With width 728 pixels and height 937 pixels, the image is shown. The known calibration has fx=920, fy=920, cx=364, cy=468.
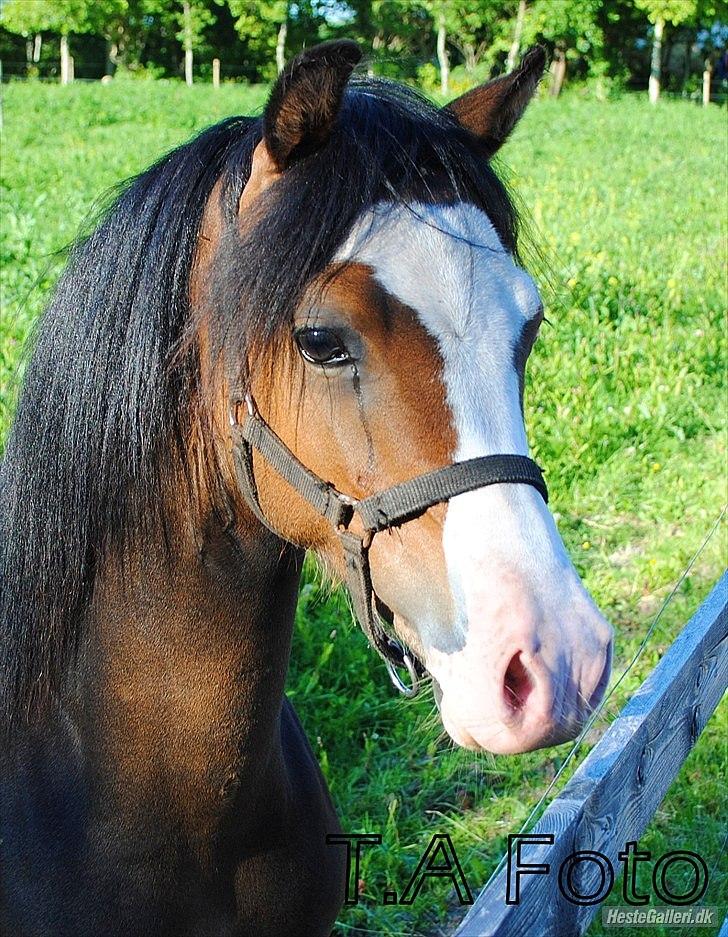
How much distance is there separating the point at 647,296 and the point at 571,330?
1.43 metres

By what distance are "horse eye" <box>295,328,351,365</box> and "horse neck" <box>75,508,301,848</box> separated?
407 mm

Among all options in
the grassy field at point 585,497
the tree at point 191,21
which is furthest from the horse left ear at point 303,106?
the tree at point 191,21

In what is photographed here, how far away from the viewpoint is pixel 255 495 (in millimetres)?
1602

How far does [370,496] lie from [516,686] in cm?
36

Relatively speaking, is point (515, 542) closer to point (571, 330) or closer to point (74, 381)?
point (74, 381)

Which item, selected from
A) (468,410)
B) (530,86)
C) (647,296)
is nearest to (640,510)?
(647,296)

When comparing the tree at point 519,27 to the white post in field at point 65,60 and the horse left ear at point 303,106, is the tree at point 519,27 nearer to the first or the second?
the white post in field at point 65,60

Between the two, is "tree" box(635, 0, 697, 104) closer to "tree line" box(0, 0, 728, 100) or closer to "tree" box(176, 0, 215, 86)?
"tree line" box(0, 0, 728, 100)

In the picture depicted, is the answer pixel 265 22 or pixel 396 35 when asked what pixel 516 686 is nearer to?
pixel 396 35

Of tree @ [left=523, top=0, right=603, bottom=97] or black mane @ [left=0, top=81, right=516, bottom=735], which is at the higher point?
tree @ [left=523, top=0, right=603, bottom=97]

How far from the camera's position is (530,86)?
6.08 ft

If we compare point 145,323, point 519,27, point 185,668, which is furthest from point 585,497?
point 519,27

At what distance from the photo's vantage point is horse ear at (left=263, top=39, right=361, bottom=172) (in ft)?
4.66

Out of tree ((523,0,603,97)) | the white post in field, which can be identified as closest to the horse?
tree ((523,0,603,97))
